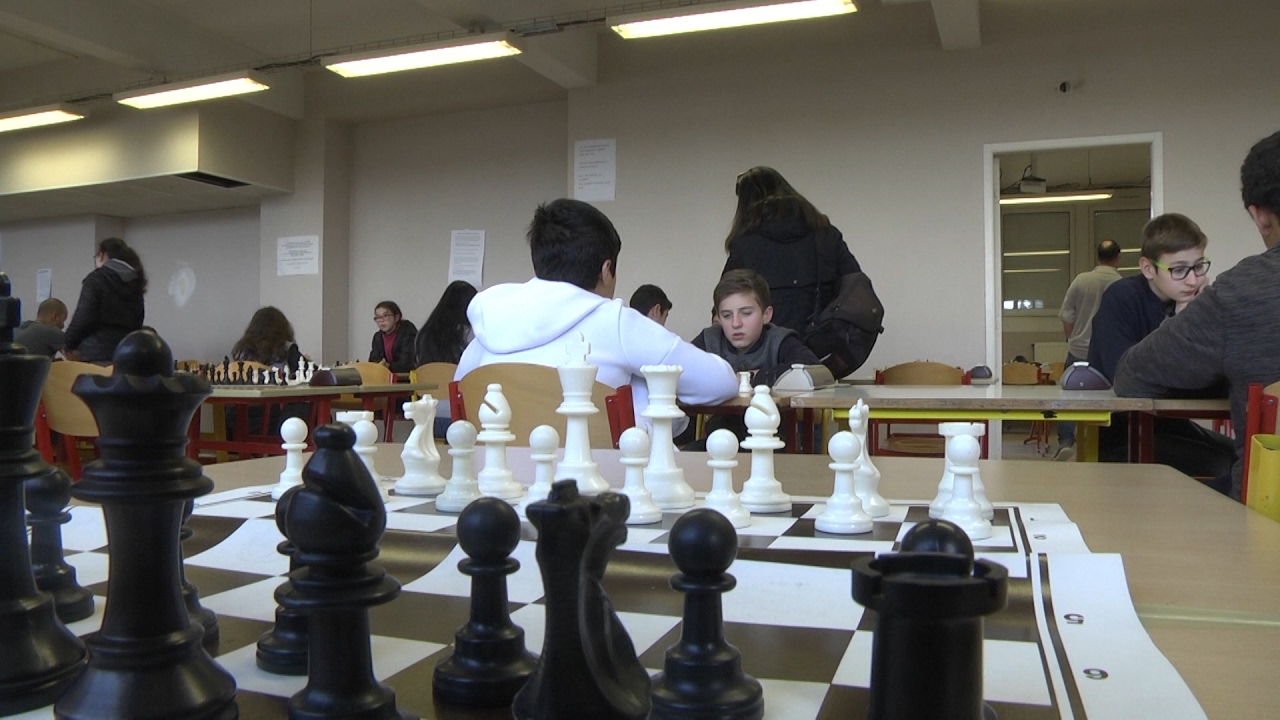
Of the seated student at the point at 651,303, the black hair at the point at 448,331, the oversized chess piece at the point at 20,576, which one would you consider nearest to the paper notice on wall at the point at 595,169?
the black hair at the point at 448,331

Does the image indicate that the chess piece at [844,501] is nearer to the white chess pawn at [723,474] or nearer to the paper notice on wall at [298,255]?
the white chess pawn at [723,474]

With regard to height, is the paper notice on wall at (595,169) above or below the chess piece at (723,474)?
above

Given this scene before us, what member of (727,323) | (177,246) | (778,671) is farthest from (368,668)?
(177,246)

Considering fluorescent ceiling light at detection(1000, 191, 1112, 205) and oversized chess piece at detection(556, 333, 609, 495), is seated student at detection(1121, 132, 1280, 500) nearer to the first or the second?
oversized chess piece at detection(556, 333, 609, 495)

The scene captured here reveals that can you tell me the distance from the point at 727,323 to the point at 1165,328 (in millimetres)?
1457

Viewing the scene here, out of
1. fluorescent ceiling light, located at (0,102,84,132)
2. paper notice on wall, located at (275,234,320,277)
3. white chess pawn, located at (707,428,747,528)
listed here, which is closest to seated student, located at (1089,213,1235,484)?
white chess pawn, located at (707,428,747,528)

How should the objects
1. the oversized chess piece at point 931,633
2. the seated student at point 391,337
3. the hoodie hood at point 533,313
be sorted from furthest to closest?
the seated student at point 391,337 < the hoodie hood at point 533,313 < the oversized chess piece at point 931,633

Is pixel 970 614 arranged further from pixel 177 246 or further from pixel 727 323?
pixel 177 246

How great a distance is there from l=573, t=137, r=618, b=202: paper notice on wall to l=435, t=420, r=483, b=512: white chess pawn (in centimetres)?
571

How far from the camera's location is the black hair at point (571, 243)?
2.42 metres

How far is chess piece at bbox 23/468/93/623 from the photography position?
0.60 m

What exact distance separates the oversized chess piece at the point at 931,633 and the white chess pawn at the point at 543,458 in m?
0.66

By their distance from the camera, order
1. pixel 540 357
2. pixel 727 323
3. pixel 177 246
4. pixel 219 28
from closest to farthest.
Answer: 1. pixel 540 357
2. pixel 727 323
3. pixel 219 28
4. pixel 177 246

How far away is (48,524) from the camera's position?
62 centimetres
